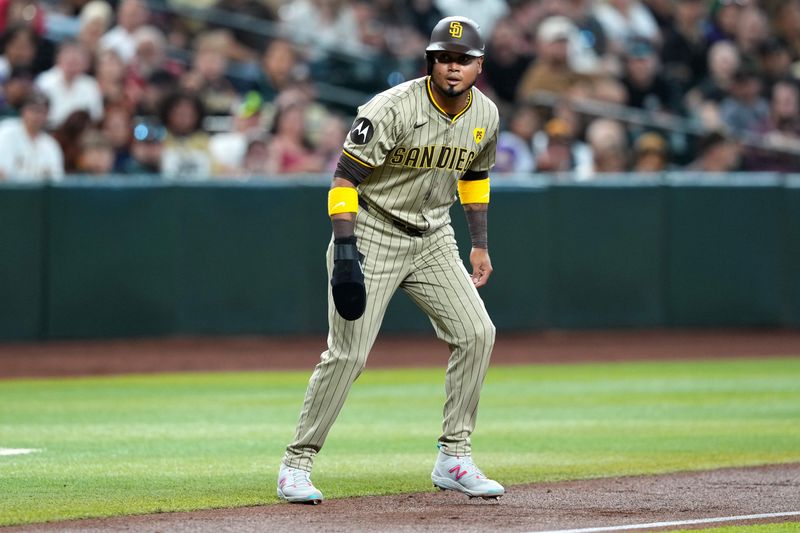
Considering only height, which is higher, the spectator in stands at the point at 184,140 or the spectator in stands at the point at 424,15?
the spectator in stands at the point at 424,15

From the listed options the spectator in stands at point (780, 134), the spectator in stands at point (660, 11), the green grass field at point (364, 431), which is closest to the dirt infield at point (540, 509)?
the green grass field at point (364, 431)

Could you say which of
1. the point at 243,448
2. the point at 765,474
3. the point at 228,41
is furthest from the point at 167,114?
the point at 765,474

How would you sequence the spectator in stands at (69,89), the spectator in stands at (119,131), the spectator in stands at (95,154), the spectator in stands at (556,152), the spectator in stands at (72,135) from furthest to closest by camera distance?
1. the spectator in stands at (556,152)
2. the spectator in stands at (69,89)
3. the spectator in stands at (95,154)
4. the spectator in stands at (119,131)
5. the spectator in stands at (72,135)

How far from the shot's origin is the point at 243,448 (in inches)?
317

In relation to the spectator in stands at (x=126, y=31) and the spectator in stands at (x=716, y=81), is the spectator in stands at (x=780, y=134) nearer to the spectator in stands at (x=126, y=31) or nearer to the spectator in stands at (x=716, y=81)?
the spectator in stands at (x=716, y=81)

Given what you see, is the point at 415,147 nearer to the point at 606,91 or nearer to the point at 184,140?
the point at 184,140

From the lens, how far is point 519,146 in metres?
15.8

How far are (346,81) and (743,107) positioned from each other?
496cm

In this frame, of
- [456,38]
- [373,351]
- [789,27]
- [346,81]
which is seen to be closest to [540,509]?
[456,38]

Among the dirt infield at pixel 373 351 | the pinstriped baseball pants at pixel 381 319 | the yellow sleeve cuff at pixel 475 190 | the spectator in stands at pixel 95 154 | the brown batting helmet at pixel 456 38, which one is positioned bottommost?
the dirt infield at pixel 373 351

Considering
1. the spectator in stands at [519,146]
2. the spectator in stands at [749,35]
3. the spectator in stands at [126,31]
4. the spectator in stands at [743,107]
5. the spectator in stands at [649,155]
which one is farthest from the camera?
the spectator in stands at [749,35]

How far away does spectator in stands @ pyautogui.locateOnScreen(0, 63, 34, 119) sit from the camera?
13.8 metres

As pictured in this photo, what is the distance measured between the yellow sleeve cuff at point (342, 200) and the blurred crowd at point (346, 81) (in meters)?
7.78

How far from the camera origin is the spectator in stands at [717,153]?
16562 mm
